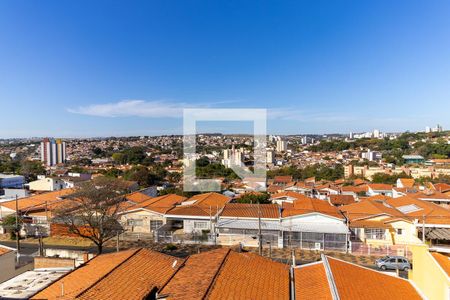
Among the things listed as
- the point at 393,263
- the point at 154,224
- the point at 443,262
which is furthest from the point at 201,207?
the point at 443,262

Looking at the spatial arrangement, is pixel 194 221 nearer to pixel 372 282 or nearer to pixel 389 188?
pixel 372 282

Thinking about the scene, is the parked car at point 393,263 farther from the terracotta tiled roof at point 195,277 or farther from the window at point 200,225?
the window at point 200,225

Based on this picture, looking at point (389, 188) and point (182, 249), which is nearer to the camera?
point (182, 249)

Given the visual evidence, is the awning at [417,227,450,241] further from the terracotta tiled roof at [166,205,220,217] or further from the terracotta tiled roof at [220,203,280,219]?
the terracotta tiled roof at [166,205,220,217]

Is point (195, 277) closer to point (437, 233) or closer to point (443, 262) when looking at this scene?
point (443, 262)

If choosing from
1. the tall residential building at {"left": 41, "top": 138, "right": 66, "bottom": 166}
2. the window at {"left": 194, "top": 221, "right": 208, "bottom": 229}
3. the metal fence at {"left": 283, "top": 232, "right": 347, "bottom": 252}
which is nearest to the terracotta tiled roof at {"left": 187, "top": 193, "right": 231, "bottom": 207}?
the window at {"left": 194, "top": 221, "right": 208, "bottom": 229}

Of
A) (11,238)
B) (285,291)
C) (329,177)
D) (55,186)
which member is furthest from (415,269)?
(329,177)
